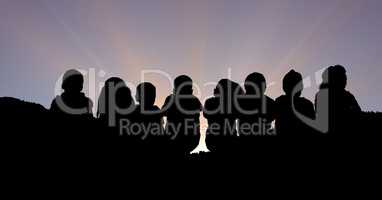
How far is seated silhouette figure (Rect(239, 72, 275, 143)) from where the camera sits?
35.5 ft

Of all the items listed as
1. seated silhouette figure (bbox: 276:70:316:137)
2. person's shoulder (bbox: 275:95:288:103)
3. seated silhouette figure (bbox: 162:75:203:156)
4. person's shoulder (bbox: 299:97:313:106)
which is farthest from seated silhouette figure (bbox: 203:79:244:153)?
person's shoulder (bbox: 299:97:313:106)

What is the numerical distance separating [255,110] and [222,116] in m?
0.85

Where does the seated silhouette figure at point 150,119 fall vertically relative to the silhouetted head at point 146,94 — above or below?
below

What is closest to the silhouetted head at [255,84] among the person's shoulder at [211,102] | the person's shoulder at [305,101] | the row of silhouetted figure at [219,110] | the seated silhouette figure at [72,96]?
the row of silhouetted figure at [219,110]

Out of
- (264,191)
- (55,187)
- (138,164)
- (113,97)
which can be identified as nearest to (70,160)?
(55,187)

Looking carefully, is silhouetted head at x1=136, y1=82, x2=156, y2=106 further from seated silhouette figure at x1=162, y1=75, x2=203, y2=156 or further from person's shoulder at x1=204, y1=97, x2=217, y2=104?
person's shoulder at x1=204, y1=97, x2=217, y2=104

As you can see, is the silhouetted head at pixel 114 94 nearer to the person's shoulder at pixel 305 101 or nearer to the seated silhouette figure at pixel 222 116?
the seated silhouette figure at pixel 222 116

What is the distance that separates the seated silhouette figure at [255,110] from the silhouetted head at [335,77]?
4.82 ft

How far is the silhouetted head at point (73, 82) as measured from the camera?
11383mm

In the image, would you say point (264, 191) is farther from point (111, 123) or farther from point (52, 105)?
point (52, 105)

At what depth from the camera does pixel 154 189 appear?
8.70 meters

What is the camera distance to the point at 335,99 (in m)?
11.1

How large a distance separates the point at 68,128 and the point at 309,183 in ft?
17.0

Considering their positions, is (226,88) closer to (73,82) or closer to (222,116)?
(222,116)
